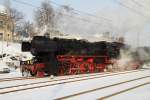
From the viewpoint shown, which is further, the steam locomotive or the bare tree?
the bare tree

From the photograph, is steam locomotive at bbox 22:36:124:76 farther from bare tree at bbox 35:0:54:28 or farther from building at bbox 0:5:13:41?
building at bbox 0:5:13:41

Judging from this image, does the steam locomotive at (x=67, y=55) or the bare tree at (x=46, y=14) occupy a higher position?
the bare tree at (x=46, y=14)

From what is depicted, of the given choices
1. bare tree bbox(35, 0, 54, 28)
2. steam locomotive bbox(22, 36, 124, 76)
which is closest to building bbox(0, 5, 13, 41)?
bare tree bbox(35, 0, 54, 28)

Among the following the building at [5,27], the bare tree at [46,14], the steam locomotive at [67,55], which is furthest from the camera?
the building at [5,27]

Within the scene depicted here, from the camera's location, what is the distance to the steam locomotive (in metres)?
20.7

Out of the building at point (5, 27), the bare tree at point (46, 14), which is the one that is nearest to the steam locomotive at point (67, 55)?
the bare tree at point (46, 14)

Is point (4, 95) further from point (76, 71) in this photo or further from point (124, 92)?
point (76, 71)

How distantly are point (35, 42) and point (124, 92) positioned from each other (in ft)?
29.1

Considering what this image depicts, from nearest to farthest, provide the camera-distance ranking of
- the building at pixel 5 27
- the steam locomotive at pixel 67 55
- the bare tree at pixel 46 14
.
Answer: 1. the steam locomotive at pixel 67 55
2. the bare tree at pixel 46 14
3. the building at pixel 5 27

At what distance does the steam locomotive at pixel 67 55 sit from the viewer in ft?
68.0

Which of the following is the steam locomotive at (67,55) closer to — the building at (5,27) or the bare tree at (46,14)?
the bare tree at (46,14)

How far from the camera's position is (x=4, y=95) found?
11.4 metres

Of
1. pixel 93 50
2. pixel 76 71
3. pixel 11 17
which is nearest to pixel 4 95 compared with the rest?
pixel 76 71

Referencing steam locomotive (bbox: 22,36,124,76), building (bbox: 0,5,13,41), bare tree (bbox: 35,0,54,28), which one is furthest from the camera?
building (bbox: 0,5,13,41)
